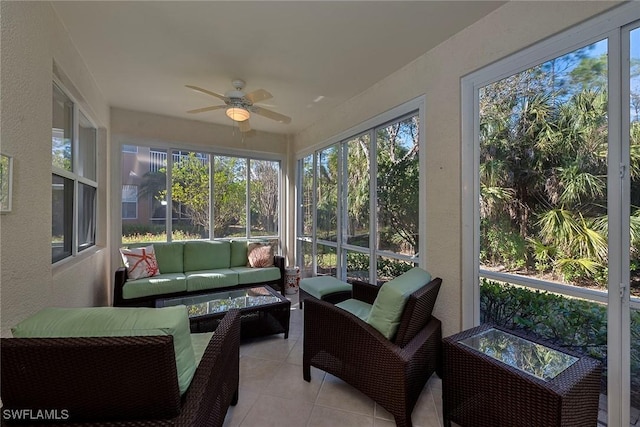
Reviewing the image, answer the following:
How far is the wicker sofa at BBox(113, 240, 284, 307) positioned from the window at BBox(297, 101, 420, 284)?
937 millimetres

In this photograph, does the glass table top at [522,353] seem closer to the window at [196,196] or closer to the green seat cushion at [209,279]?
the green seat cushion at [209,279]

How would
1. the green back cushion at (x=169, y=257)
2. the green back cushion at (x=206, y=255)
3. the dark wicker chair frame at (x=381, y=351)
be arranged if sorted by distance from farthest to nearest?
1. the green back cushion at (x=206, y=255)
2. the green back cushion at (x=169, y=257)
3. the dark wicker chair frame at (x=381, y=351)

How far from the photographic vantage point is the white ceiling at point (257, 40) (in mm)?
1982

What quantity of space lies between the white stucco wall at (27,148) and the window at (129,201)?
2.12m

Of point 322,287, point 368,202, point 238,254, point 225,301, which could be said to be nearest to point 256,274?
point 238,254

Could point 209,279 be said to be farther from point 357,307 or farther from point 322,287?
point 357,307

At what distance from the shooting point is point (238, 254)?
4.36 metres

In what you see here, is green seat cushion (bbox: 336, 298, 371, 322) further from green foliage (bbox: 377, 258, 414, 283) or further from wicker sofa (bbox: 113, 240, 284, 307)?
wicker sofa (bbox: 113, 240, 284, 307)

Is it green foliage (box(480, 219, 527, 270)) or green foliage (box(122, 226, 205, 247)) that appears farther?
green foliage (box(122, 226, 205, 247))

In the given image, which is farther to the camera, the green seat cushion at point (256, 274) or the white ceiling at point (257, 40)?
the green seat cushion at point (256, 274)

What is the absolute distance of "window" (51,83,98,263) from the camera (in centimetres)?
234

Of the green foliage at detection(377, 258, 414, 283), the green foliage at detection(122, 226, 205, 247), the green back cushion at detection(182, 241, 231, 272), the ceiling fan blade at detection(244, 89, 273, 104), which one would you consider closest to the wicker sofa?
the green back cushion at detection(182, 241, 231, 272)

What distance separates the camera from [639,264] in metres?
1.47

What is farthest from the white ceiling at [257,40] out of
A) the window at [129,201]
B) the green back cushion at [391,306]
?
the green back cushion at [391,306]
